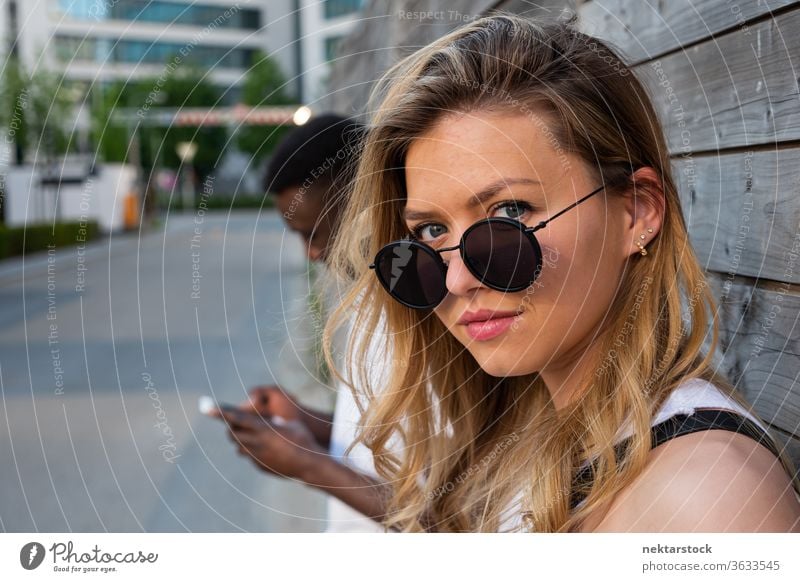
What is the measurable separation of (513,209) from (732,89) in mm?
364

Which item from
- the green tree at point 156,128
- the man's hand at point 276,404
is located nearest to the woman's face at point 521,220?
the man's hand at point 276,404

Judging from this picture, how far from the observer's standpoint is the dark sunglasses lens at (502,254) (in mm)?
917

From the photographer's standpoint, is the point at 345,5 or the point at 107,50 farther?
the point at 345,5

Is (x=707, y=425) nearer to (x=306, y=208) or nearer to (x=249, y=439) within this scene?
(x=249, y=439)

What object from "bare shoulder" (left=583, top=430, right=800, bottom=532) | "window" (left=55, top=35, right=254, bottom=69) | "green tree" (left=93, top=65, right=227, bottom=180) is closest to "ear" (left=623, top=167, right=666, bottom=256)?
"bare shoulder" (left=583, top=430, right=800, bottom=532)

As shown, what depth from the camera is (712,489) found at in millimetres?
748

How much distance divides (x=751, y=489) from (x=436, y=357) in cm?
49

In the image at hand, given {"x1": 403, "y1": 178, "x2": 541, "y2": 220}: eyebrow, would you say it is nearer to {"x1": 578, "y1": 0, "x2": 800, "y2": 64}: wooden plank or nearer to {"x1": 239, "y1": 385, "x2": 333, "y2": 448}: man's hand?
{"x1": 578, "y1": 0, "x2": 800, "y2": 64}: wooden plank

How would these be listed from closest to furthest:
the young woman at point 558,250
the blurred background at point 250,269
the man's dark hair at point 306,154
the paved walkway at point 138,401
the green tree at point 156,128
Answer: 1. the young woman at point 558,250
2. the blurred background at point 250,269
3. the man's dark hair at point 306,154
4. the paved walkway at point 138,401
5. the green tree at point 156,128

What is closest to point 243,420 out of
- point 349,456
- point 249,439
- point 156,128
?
point 249,439

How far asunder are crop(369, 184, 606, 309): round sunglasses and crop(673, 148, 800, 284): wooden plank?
0.74ft

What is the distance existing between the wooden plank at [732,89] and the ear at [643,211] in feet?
0.52

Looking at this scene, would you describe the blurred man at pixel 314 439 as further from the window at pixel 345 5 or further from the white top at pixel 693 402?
the white top at pixel 693 402

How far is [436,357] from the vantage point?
116cm
